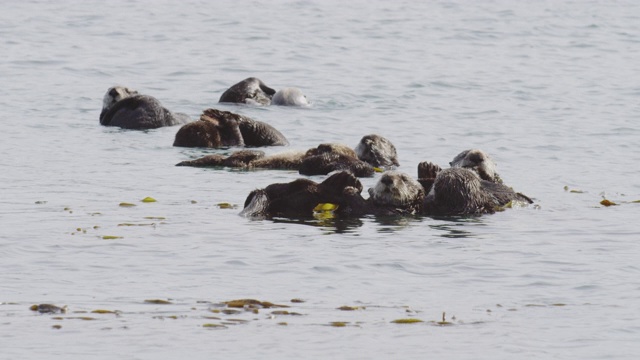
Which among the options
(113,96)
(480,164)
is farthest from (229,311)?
(113,96)

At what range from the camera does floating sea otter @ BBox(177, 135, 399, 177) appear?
482 inches

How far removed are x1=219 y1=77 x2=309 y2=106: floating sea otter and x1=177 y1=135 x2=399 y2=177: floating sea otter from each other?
5424 millimetres

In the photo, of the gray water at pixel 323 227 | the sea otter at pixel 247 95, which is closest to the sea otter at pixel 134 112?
the gray water at pixel 323 227

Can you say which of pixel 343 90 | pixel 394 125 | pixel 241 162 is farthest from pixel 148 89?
pixel 241 162

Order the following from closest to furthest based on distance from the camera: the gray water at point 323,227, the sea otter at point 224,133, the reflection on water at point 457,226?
1. the gray water at point 323,227
2. the reflection on water at point 457,226
3. the sea otter at point 224,133

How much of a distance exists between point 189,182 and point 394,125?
5.90m

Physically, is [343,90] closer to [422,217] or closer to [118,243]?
[422,217]

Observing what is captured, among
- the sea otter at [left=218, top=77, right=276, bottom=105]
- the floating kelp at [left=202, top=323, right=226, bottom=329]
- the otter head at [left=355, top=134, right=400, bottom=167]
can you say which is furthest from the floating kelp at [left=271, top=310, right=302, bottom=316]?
the sea otter at [left=218, top=77, right=276, bottom=105]

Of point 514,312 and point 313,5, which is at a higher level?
point 313,5

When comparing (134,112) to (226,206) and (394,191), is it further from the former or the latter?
(394,191)

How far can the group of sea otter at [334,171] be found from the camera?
10008 millimetres

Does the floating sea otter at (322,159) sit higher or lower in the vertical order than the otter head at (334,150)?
lower

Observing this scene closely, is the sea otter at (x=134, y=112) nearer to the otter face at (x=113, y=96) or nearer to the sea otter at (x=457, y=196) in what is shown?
the otter face at (x=113, y=96)

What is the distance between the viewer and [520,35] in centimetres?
3105
